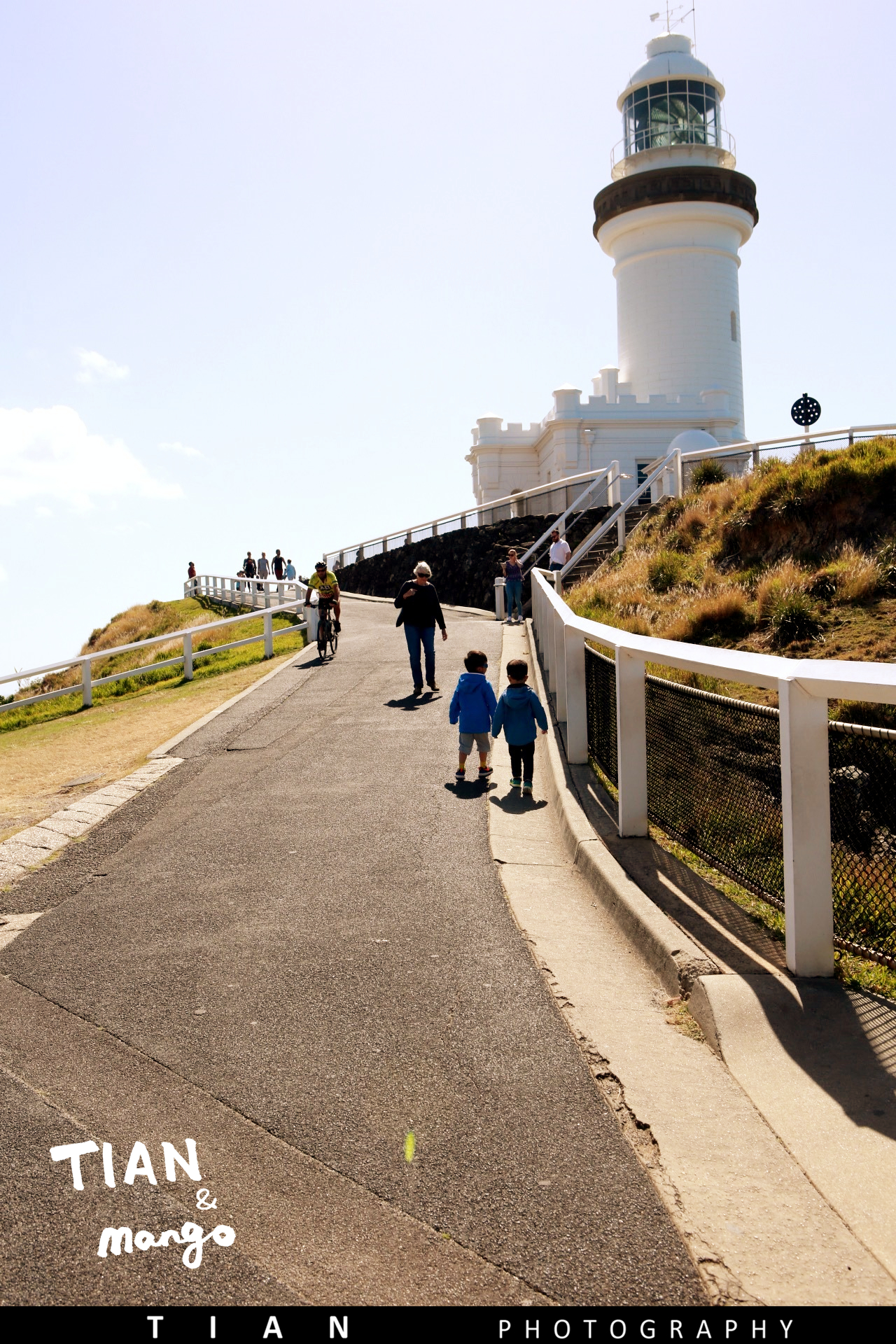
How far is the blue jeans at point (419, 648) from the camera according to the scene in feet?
43.8

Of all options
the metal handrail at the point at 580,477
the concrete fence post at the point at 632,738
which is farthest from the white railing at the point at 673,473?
the concrete fence post at the point at 632,738

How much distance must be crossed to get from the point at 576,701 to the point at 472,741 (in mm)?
1026

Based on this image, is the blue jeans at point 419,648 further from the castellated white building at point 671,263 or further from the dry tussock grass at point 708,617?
the castellated white building at point 671,263

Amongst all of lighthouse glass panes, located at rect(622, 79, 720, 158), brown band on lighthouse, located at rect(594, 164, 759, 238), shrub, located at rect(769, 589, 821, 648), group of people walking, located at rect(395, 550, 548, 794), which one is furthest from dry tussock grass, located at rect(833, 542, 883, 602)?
lighthouse glass panes, located at rect(622, 79, 720, 158)

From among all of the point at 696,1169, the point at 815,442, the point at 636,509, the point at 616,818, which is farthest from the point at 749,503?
the point at 696,1169

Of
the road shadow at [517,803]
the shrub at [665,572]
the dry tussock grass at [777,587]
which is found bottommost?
the road shadow at [517,803]

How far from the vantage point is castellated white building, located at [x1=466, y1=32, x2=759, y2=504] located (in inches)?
1593

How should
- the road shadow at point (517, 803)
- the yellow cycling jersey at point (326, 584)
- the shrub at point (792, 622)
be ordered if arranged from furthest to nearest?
the yellow cycling jersey at point (326, 584) → the shrub at point (792, 622) → the road shadow at point (517, 803)

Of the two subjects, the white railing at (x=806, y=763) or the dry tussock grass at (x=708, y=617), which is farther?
the dry tussock grass at (x=708, y=617)

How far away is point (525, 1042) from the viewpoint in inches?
158

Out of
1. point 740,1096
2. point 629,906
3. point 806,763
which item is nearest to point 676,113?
point 629,906

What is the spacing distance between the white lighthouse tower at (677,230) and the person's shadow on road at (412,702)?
30060 mm
